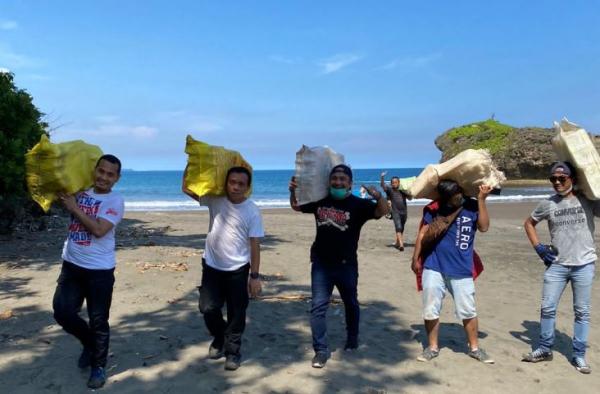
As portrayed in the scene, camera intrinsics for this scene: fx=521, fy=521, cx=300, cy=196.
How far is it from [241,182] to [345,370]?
1907 mm

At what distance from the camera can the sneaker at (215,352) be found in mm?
4766

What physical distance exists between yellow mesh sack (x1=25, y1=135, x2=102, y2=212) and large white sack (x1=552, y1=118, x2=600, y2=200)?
4.10 metres

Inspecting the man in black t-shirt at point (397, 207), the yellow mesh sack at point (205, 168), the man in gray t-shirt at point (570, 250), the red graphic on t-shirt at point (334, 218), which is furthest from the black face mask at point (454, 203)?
the man in black t-shirt at point (397, 207)

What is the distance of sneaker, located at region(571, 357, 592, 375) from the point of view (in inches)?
186

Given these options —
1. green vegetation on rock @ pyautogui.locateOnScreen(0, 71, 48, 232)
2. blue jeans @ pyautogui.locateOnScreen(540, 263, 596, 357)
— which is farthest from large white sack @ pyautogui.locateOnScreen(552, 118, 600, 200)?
green vegetation on rock @ pyautogui.locateOnScreen(0, 71, 48, 232)

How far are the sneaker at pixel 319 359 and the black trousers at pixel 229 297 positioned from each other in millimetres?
702

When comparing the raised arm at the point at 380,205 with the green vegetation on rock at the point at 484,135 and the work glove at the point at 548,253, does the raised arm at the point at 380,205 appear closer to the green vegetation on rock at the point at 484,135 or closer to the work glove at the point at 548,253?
the work glove at the point at 548,253

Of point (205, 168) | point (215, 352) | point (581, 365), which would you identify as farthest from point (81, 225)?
point (581, 365)

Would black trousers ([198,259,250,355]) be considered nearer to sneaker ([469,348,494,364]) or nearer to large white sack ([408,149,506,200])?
large white sack ([408,149,506,200])

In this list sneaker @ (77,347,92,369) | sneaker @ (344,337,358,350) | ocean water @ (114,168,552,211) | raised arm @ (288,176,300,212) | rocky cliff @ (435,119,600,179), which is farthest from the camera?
rocky cliff @ (435,119,600,179)

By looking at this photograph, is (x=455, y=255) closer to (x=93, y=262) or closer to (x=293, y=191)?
(x=293, y=191)

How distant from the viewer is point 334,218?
182 inches

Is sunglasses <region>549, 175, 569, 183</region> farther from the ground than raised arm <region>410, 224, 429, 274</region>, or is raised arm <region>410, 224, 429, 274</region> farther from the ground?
sunglasses <region>549, 175, 569, 183</region>

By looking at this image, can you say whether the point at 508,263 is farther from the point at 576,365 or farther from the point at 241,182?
the point at 241,182
